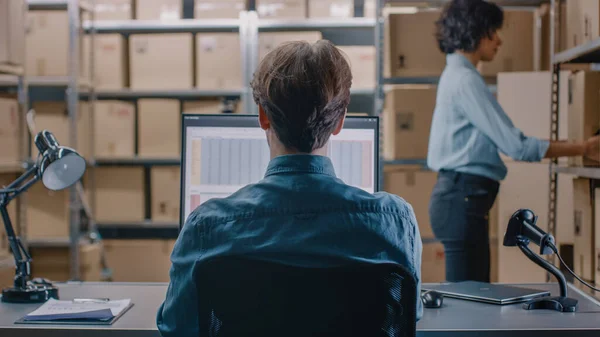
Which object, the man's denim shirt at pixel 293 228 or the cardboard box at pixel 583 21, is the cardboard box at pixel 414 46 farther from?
the man's denim shirt at pixel 293 228

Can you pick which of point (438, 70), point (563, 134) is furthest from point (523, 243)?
point (438, 70)

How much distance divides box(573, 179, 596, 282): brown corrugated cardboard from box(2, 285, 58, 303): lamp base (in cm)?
156

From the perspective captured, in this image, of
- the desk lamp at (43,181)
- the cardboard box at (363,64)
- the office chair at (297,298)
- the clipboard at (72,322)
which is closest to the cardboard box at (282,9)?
the cardboard box at (363,64)

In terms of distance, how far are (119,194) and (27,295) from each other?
109 inches

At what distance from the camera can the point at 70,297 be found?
1670 mm

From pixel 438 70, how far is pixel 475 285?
179cm

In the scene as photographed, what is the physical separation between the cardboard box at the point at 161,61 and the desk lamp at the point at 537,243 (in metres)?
2.98

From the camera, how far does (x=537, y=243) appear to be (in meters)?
1.52

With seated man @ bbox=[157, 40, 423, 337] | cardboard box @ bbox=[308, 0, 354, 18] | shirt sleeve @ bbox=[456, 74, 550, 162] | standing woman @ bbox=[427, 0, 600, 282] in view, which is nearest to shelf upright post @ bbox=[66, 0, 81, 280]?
cardboard box @ bbox=[308, 0, 354, 18]

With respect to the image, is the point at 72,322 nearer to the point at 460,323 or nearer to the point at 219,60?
the point at 460,323

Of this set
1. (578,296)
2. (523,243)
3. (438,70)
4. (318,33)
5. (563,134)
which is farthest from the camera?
(318,33)

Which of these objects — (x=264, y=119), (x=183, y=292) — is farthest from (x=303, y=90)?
(x=183, y=292)

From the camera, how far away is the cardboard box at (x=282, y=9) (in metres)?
4.20

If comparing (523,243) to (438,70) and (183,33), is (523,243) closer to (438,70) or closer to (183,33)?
(438,70)
